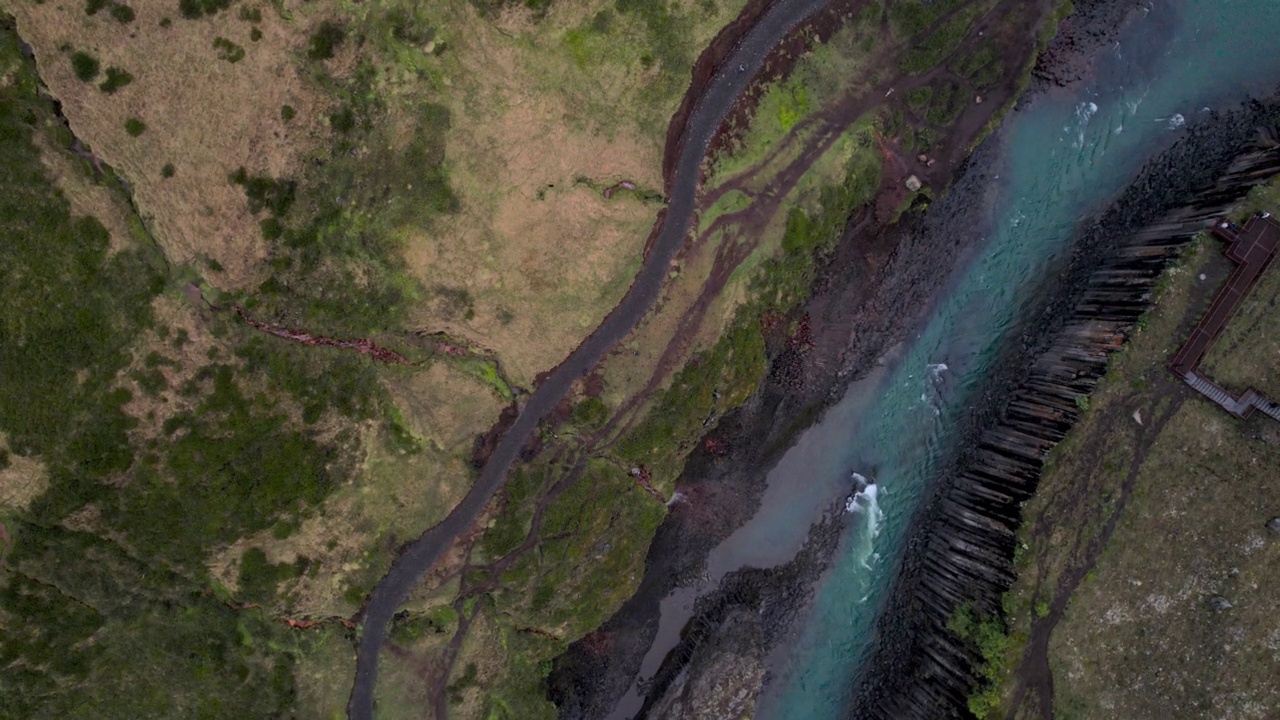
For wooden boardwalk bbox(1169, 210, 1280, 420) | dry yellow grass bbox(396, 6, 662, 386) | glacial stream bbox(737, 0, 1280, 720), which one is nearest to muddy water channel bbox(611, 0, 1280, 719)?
glacial stream bbox(737, 0, 1280, 720)

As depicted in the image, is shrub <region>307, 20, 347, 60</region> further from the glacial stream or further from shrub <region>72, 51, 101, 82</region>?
the glacial stream

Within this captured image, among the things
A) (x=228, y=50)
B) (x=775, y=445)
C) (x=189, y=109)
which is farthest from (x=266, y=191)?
(x=775, y=445)

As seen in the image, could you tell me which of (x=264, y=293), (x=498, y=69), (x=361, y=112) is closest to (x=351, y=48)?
(x=361, y=112)

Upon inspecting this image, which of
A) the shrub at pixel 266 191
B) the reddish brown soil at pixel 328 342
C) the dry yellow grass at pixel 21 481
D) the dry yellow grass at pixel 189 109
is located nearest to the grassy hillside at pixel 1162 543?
Result: the reddish brown soil at pixel 328 342

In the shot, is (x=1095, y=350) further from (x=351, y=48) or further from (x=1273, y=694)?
(x=351, y=48)

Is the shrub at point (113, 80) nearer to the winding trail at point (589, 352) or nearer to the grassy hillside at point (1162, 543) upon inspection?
the winding trail at point (589, 352)

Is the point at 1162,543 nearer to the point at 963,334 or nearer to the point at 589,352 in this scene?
the point at 963,334
